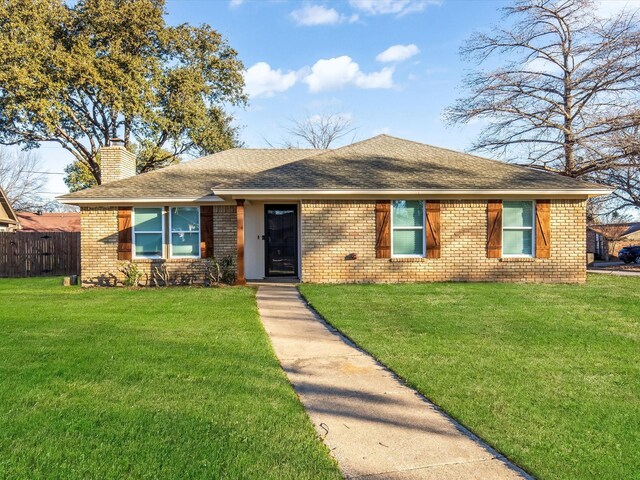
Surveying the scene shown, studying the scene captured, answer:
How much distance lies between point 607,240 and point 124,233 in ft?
123

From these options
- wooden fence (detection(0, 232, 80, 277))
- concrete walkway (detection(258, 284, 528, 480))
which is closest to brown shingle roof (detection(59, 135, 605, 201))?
wooden fence (detection(0, 232, 80, 277))

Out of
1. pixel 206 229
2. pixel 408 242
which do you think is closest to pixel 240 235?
pixel 206 229

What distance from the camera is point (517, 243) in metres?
12.0

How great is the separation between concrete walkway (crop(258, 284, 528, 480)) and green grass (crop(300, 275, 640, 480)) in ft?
0.56

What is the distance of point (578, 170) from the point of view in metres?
20.0

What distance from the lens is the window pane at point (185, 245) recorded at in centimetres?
1241

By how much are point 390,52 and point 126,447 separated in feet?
57.1

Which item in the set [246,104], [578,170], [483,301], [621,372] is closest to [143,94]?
[246,104]

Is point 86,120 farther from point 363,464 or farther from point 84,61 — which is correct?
point 363,464

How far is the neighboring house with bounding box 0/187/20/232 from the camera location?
24.5 metres

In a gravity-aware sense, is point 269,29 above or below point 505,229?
above

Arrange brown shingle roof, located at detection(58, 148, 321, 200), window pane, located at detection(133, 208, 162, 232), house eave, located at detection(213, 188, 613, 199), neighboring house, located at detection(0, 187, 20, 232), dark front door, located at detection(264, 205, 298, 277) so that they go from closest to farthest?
house eave, located at detection(213, 188, 613, 199) → brown shingle roof, located at detection(58, 148, 321, 200) → window pane, located at detection(133, 208, 162, 232) → dark front door, located at detection(264, 205, 298, 277) → neighboring house, located at detection(0, 187, 20, 232)

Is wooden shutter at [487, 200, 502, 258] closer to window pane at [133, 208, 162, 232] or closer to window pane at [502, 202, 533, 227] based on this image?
window pane at [502, 202, 533, 227]

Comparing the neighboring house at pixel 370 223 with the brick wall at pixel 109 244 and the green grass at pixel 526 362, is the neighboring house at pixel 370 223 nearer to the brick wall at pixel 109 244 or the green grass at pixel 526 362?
the brick wall at pixel 109 244
